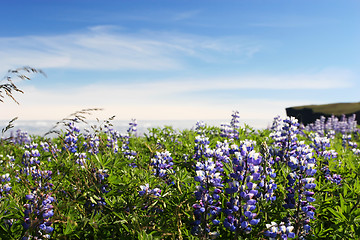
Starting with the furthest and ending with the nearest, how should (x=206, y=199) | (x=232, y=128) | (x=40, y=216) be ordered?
1. (x=232, y=128)
2. (x=206, y=199)
3. (x=40, y=216)

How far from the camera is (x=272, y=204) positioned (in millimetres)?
3375

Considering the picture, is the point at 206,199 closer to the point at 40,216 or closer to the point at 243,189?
the point at 243,189

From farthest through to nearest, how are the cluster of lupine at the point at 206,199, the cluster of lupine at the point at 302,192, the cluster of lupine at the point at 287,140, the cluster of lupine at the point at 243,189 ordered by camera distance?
1. the cluster of lupine at the point at 287,140
2. the cluster of lupine at the point at 302,192
3. the cluster of lupine at the point at 206,199
4. the cluster of lupine at the point at 243,189

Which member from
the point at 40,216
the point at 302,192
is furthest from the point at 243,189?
the point at 40,216

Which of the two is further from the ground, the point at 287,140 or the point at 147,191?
the point at 287,140

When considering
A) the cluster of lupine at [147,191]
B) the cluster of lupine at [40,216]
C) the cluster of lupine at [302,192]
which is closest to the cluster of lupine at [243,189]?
the cluster of lupine at [302,192]

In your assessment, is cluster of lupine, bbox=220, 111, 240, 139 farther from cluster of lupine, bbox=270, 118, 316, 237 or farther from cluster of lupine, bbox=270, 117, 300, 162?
cluster of lupine, bbox=270, 118, 316, 237

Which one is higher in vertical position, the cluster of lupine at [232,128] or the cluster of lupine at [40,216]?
the cluster of lupine at [232,128]

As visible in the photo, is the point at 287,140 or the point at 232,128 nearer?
the point at 287,140

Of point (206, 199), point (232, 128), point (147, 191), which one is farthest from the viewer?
point (232, 128)

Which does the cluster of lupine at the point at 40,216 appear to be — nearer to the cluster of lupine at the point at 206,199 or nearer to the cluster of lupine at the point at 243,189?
the cluster of lupine at the point at 206,199

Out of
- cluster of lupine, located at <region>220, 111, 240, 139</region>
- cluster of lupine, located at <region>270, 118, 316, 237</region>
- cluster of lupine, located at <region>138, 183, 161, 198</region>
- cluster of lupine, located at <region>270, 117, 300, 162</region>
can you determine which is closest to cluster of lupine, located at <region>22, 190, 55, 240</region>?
cluster of lupine, located at <region>138, 183, 161, 198</region>

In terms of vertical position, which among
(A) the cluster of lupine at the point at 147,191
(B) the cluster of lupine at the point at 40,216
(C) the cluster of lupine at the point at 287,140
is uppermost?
(C) the cluster of lupine at the point at 287,140

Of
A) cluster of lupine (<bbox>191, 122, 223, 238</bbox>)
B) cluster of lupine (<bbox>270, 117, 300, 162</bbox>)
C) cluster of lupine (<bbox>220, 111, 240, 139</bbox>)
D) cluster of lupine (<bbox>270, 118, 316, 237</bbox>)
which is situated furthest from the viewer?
cluster of lupine (<bbox>220, 111, 240, 139</bbox>)
